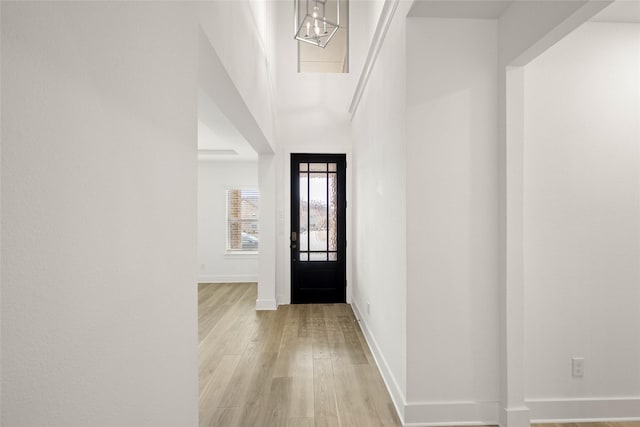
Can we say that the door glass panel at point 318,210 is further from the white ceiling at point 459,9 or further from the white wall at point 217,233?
the white ceiling at point 459,9

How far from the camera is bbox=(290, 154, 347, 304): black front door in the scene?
16.1 feet

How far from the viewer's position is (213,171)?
6.80 meters

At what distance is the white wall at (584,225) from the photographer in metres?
2.08

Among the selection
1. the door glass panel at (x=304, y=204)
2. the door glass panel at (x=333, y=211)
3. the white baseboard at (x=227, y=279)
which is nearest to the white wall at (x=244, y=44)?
the door glass panel at (x=304, y=204)

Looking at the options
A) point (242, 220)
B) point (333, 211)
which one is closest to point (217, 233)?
point (242, 220)

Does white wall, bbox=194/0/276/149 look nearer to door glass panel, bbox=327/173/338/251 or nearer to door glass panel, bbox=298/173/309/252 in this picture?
door glass panel, bbox=298/173/309/252

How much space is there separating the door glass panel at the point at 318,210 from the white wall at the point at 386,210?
110cm

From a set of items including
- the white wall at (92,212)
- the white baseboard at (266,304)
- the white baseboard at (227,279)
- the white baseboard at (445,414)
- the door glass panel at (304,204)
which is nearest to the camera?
the white wall at (92,212)

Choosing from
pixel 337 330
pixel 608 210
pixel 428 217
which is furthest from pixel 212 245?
pixel 608 210

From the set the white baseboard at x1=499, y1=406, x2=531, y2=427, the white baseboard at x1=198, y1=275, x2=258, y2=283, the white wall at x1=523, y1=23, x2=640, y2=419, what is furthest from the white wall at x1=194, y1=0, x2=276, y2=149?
the white baseboard at x1=198, y1=275, x2=258, y2=283

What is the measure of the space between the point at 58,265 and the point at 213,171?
6408 millimetres

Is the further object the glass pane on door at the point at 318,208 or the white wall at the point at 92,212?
the glass pane on door at the point at 318,208

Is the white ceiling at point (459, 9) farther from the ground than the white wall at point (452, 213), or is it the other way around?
the white ceiling at point (459, 9)

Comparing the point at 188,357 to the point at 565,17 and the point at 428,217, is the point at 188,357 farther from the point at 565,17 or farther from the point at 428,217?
the point at 565,17
